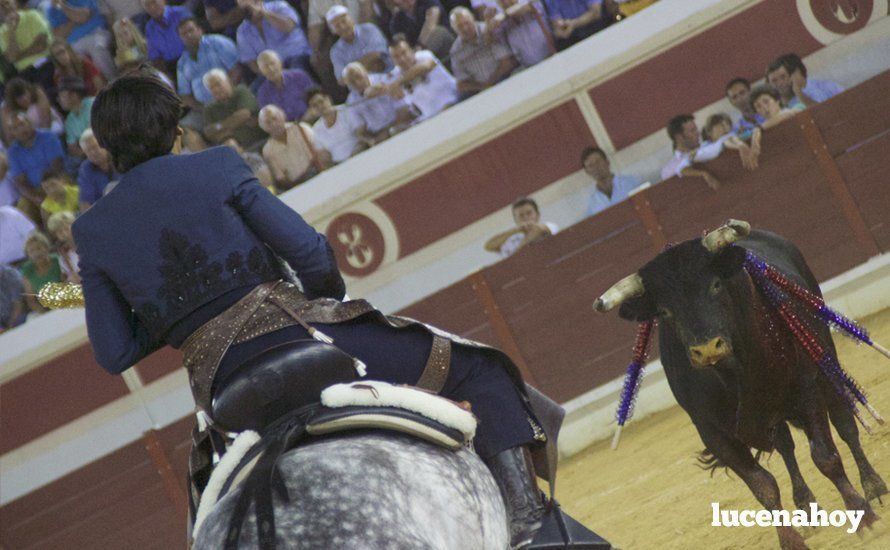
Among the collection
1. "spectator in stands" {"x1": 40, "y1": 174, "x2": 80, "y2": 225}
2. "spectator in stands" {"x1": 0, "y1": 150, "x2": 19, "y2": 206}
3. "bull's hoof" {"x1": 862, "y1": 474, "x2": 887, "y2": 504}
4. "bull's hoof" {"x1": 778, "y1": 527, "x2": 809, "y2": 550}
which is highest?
"spectator in stands" {"x1": 0, "y1": 150, "x2": 19, "y2": 206}

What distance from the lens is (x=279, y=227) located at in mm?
2676

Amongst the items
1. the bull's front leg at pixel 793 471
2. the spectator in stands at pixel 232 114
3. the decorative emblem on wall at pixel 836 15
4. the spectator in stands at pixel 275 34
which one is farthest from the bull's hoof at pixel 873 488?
the spectator in stands at pixel 275 34

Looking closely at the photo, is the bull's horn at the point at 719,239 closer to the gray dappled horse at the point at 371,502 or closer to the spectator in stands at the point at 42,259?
the gray dappled horse at the point at 371,502

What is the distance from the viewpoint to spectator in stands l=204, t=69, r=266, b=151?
8742 mm

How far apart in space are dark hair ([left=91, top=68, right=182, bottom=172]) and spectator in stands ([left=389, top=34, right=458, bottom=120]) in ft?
18.9

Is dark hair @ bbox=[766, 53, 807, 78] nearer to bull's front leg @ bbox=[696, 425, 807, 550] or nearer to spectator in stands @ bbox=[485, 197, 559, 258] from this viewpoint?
spectator in stands @ bbox=[485, 197, 559, 258]

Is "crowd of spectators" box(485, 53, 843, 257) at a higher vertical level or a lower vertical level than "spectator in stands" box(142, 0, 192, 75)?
lower

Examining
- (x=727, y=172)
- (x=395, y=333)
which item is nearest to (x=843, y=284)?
(x=727, y=172)

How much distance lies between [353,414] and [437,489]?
220 millimetres

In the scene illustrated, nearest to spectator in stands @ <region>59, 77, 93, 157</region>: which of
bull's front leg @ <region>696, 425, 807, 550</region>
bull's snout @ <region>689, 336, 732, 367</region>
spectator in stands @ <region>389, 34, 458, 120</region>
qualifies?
spectator in stands @ <region>389, 34, 458, 120</region>

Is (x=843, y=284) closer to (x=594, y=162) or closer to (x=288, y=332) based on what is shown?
(x=594, y=162)

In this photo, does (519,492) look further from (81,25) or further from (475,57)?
(81,25)

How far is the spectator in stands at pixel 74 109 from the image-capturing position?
356 inches

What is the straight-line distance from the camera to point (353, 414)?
237 cm
